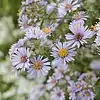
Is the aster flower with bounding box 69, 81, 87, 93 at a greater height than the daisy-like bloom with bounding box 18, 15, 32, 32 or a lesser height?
lesser

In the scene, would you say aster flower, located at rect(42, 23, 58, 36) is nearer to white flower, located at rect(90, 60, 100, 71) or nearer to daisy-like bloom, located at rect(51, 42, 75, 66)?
daisy-like bloom, located at rect(51, 42, 75, 66)

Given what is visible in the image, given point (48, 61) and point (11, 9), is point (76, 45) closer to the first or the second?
point (48, 61)

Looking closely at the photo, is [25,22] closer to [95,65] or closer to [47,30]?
[47,30]

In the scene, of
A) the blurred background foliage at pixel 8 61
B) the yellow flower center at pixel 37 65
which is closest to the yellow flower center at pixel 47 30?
the yellow flower center at pixel 37 65

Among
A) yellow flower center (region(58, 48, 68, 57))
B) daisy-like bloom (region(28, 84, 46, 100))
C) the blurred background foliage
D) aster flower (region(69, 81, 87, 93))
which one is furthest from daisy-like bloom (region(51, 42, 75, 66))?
daisy-like bloom (region(28, 84, 46, 100))

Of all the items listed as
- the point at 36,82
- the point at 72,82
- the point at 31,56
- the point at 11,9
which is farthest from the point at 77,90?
the point at 11,9

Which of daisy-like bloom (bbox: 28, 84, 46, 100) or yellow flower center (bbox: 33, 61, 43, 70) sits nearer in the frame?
yellow flower center (bbox: 33, 61, 43, 70)
